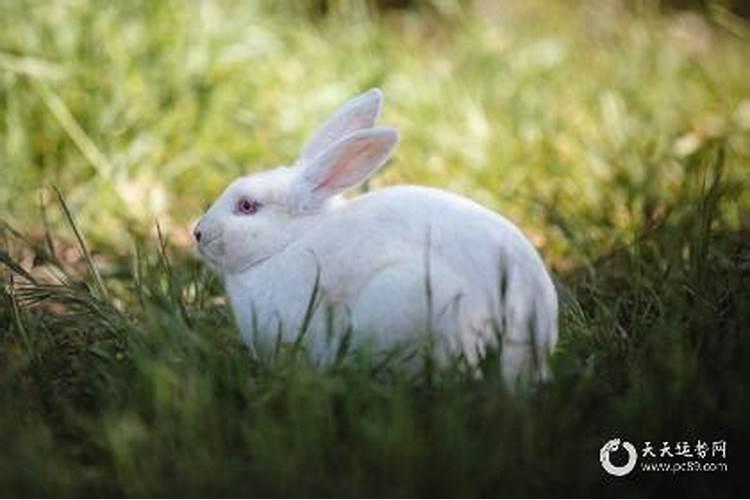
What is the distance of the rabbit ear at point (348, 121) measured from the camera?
12.7 feet

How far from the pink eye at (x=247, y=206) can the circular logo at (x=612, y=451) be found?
46.3 inches

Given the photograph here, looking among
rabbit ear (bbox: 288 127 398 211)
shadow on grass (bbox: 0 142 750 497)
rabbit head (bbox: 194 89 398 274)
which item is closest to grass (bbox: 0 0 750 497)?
shadow on grass (bbox: 0 142 750 497)

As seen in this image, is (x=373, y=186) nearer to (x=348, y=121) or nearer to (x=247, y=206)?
(x=348, y=121)

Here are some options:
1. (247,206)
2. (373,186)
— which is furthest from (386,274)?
(373,186)

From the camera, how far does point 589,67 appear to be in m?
6.54

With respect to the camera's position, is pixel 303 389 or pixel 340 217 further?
pixel 340 217

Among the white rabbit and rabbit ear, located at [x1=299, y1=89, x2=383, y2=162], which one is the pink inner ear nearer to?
the white rabbit

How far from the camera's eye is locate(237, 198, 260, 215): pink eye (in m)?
3.69

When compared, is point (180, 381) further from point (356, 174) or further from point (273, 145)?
point (273, 145)

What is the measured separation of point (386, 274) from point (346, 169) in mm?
483

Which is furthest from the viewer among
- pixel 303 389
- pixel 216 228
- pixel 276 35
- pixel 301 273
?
pixel 276 35

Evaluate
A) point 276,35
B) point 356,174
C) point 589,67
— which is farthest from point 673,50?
point 356,174

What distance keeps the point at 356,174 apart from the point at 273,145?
213cm

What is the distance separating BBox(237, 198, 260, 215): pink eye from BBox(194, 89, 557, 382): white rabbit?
57mm
